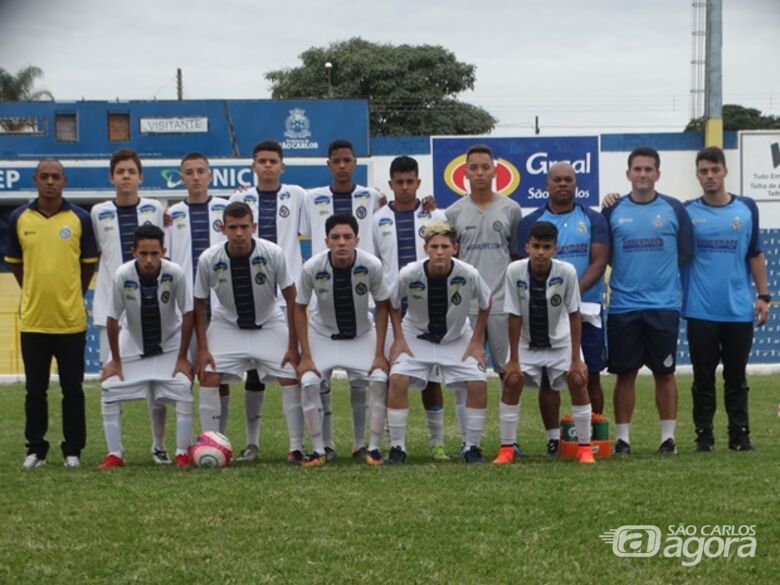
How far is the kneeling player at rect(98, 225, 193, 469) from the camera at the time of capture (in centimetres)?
875

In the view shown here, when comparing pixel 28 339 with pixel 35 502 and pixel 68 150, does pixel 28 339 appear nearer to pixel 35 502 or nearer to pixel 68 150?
pixel 35 502

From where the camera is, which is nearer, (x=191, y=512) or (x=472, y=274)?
(x=191, y=512)

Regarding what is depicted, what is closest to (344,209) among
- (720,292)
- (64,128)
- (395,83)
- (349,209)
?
(349,209)

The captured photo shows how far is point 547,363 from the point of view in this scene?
8.73 m

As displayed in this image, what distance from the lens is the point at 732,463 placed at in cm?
828

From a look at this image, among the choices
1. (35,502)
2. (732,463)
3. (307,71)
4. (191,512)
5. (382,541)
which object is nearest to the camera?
(382,541)

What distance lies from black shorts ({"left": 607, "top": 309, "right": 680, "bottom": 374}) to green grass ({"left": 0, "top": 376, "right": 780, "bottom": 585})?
0.73 metres

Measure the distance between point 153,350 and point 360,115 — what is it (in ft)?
83.3

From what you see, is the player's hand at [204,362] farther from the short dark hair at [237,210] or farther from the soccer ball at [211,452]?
the short dark hair at [237,210]

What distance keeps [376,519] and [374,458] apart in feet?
7.50

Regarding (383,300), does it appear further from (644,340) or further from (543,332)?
(644,340)

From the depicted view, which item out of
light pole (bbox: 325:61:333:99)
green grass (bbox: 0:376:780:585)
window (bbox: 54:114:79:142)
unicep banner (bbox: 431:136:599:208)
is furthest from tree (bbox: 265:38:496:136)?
green grass (bbox: 0:376:780:585)

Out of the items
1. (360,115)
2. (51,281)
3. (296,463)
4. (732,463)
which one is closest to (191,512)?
(296,463)

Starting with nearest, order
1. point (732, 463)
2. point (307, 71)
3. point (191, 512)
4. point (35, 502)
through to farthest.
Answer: point (191, 512), point (35, 502), point (732, 463), point (307, 71)
